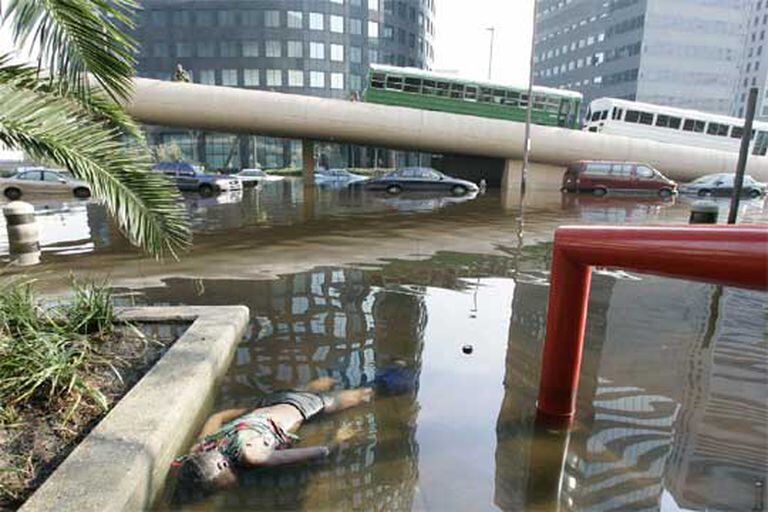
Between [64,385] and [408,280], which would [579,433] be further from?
[408,280]

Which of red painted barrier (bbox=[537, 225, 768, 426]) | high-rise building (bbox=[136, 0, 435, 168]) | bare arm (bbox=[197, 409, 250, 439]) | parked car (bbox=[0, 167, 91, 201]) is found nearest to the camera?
red painted barrier (bbox=[537, 225, 768, 426])

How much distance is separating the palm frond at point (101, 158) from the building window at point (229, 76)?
64.9 metres

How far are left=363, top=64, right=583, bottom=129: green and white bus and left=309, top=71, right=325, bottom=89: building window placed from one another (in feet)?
124

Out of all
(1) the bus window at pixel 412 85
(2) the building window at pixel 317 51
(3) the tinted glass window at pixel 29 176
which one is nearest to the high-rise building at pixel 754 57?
A: (2) the building window at pixel 317 51

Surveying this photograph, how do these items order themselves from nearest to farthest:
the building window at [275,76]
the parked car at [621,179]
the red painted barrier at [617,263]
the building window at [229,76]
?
the red painted barrier at [617,263] → the parked car at [621,179] → the building window at [275,76] → the building window at [229,76]

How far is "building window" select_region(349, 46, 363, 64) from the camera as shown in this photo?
62.2 m

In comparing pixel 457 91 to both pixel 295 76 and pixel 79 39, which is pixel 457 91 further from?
pixel 295 76

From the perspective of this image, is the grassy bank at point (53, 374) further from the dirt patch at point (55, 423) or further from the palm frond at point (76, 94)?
the palm frond at point (76, 94)

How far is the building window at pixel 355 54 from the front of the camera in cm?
6216

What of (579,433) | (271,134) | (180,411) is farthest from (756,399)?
(271,134)

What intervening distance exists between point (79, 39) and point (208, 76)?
66459 mm

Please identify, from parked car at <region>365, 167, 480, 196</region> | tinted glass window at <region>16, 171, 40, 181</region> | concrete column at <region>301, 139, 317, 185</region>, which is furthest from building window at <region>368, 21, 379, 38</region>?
tinted glass window at <region>16, 171, 40, 181</region>

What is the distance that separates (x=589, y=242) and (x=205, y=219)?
13.7m

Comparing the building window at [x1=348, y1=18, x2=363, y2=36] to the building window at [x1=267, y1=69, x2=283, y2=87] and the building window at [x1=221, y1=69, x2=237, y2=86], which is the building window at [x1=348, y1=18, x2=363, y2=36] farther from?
the building window at [x1=221, y1=69, x2=237, y2=86]
